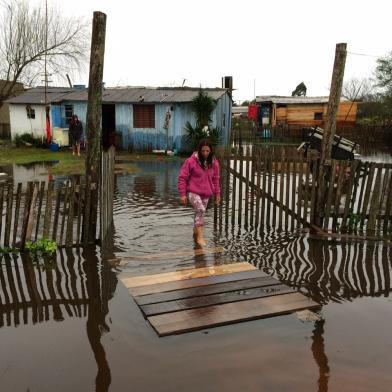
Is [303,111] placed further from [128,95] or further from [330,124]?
[330,124]

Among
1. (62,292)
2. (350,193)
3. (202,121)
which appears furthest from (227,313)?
(202,121)

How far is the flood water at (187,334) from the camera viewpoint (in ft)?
10.8

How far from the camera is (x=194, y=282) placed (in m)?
5.05

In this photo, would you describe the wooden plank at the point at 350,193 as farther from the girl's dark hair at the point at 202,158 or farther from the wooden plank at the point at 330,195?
the girl's dark hair at the point at 202,158

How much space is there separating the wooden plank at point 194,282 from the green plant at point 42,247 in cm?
157

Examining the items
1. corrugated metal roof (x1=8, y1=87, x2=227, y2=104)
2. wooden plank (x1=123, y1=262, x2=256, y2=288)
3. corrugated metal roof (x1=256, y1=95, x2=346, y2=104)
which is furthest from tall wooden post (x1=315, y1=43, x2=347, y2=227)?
corrugated metal roof (x1=256, y1=95, x2=346, y2=104)

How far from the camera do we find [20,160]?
18719 millimetres

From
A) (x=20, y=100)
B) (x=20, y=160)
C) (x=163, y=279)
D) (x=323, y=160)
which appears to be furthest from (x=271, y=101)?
(x=163, y=279)

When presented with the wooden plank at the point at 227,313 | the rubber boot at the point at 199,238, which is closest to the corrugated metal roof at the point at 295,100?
the rubber boot at the point at 199,238

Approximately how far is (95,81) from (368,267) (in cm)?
520

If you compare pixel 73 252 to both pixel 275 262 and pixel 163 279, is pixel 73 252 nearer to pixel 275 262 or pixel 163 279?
pixel 163 279

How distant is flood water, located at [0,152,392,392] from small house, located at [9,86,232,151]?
52.0ft

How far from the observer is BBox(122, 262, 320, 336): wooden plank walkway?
4.16m

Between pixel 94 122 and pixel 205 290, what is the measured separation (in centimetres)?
356
